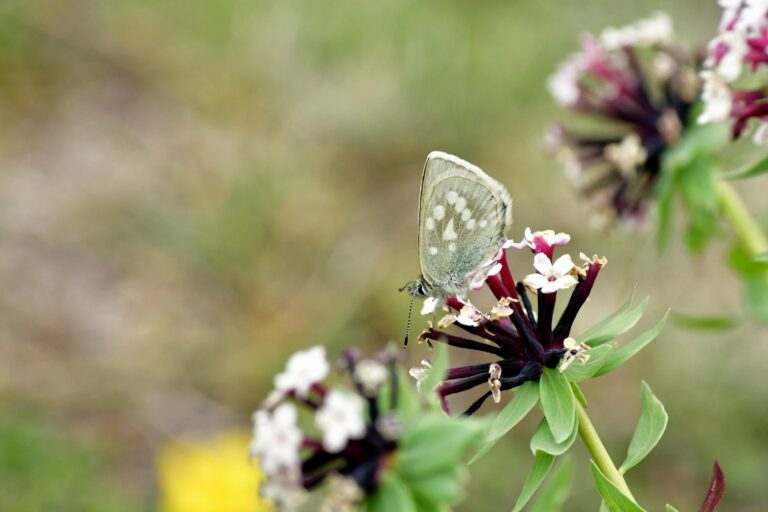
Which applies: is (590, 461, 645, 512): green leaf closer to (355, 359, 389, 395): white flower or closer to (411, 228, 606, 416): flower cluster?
(411, 228, 606, 416): flower cluster

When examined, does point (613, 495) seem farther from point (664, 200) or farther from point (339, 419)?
point (664, 200)

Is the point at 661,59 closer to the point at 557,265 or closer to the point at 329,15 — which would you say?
the point at 557,265

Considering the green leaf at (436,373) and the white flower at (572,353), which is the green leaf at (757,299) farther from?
the green leaf at (436,373)

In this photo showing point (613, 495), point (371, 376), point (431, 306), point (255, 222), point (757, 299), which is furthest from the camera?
point (255, 222)

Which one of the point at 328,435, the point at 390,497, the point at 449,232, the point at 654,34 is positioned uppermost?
the point at 654,34

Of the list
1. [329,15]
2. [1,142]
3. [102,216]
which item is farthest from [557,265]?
[1,142]

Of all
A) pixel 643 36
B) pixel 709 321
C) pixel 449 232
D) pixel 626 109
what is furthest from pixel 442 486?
pixel 643 36

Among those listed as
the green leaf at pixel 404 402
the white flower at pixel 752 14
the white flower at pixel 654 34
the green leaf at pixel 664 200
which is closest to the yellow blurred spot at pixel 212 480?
the green leaf at pixel 664 200

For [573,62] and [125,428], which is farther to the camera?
[125,428]
